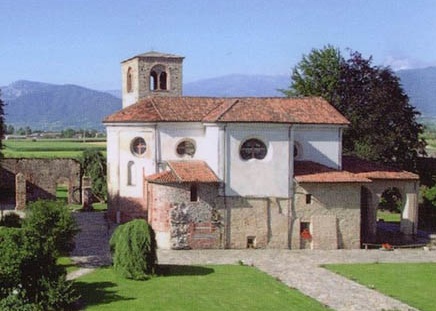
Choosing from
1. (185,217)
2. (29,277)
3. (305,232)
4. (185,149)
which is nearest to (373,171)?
(305,232)

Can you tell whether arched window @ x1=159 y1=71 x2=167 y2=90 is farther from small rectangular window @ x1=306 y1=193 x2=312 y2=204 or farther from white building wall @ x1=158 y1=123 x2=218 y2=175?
small rectangular window @ x1=306 y1=193 x2=312 y2=204

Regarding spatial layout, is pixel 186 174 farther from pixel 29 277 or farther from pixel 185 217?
pixel 29 277

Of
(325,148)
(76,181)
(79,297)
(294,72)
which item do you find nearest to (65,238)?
(79,297)

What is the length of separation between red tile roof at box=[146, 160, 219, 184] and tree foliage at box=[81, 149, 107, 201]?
21.1 m

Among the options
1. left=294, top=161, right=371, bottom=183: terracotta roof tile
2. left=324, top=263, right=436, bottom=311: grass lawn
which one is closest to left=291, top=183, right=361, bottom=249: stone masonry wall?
left=294, top=161, right=371, bottom=183: terracotta roof tile

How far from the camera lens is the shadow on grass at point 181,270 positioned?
3286 cm

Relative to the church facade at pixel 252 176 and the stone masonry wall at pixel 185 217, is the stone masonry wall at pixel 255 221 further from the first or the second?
the stone masonry wall at pixel 185 217

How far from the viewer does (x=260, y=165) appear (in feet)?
135

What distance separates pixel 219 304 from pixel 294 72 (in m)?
40.1

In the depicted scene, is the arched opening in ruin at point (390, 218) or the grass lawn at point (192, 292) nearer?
the grass lawn at point (192, 292)

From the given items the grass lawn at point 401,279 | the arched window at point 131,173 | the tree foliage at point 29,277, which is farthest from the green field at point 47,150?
the tree foliage at point 29,277

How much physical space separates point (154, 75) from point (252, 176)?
1679 cm

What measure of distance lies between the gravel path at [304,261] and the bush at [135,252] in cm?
225

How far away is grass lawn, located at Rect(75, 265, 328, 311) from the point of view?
2659 centimetres
